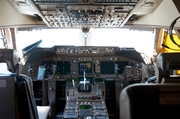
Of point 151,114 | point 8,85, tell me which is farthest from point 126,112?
point 8,85

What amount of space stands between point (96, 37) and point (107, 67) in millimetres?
1733

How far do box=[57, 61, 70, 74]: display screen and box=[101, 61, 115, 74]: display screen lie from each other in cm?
67

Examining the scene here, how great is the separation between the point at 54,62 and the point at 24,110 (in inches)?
84.1

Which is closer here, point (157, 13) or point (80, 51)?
point (157, 13)

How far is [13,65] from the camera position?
70.9 inches

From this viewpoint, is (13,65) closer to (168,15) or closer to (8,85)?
(8,85)

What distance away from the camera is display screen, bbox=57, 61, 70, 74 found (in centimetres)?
399

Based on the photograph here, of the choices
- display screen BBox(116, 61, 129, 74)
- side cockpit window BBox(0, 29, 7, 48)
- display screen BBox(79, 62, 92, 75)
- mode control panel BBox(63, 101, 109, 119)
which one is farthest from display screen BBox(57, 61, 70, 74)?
side cockpit window BBox(0, 29, 7, 48)

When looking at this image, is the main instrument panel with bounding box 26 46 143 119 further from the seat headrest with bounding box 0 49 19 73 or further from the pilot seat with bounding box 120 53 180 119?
the pilot seat with bounding box 120 53 180 119

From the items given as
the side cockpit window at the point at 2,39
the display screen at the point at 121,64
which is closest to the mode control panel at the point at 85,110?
the display screen at the point at 121,64

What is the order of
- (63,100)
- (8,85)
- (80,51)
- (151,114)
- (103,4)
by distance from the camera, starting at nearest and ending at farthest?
(151,114)
(8,85)
(103,4)
(80,51)
(63,100)

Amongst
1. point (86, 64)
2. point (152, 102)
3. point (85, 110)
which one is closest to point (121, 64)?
point (86, 64)

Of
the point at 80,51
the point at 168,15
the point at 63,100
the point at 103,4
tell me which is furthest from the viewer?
the point at 63,100

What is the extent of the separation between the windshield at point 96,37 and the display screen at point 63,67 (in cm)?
76
